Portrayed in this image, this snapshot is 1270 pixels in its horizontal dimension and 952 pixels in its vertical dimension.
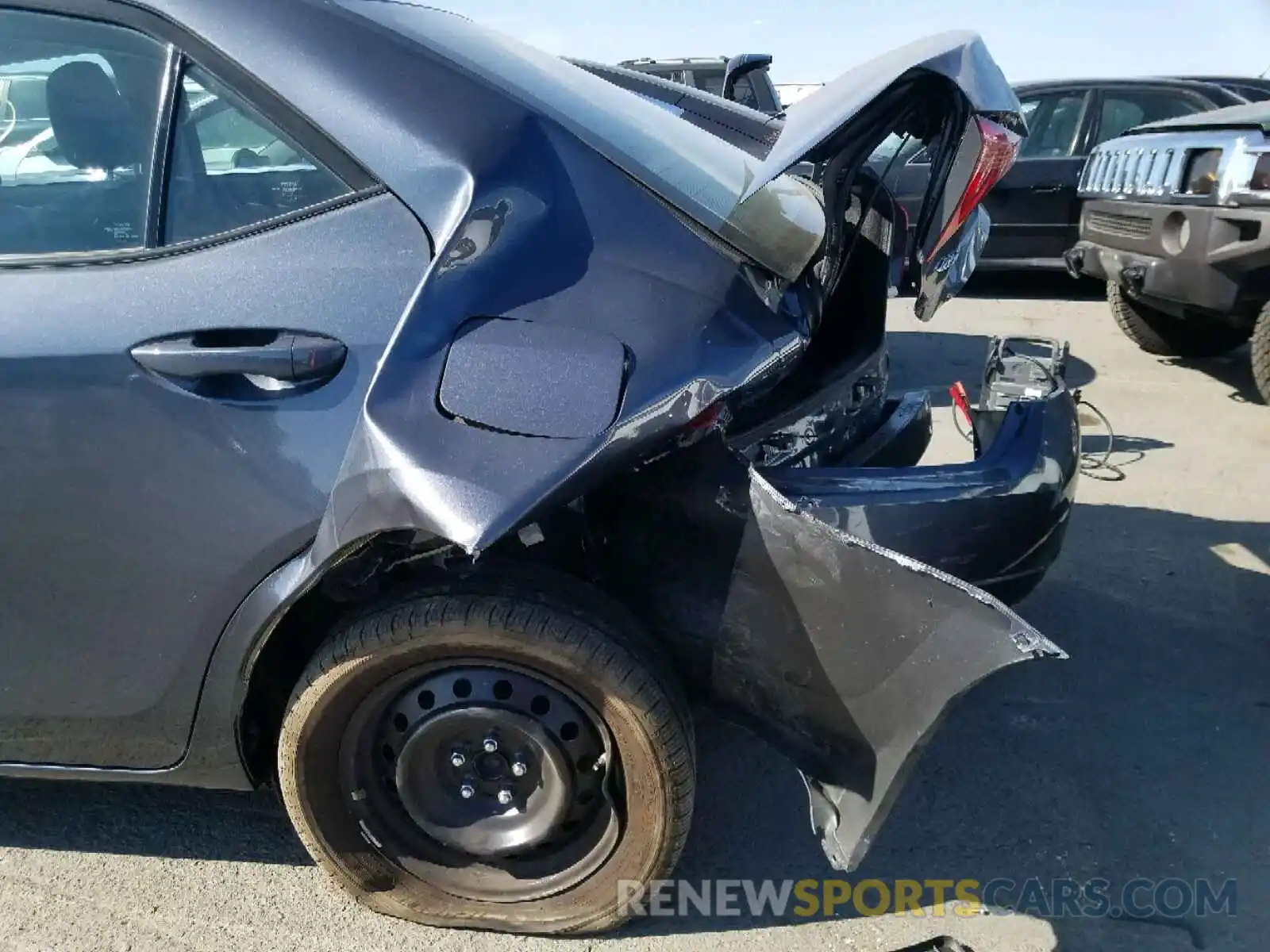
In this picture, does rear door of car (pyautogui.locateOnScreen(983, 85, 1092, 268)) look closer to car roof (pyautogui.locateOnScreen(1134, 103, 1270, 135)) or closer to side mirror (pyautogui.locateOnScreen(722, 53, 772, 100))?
car roof (pyautogui.locateOnScreen(1134, 103, 1270, 135))

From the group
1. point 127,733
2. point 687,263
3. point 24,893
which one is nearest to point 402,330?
point 687,263

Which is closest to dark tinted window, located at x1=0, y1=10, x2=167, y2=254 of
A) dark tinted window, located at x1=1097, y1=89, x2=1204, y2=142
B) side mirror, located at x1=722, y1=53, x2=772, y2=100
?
side mirror, located at x1=722, y1=53, x2=772, y2=100

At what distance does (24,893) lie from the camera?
228 centimetres

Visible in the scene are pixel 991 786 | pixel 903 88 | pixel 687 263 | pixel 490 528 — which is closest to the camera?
pixel 490 528

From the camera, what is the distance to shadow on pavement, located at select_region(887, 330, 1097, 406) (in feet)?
18.5

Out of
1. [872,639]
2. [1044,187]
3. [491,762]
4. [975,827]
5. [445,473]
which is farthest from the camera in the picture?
[1044,187]

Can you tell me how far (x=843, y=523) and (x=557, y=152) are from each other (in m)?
0.84

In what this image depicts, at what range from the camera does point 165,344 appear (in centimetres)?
180

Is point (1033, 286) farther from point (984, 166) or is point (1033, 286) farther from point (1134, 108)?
point (984, 166)

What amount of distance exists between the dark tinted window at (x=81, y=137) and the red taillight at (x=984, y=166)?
156 cm

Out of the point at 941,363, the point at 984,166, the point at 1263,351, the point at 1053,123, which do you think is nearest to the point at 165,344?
the point at 984,166

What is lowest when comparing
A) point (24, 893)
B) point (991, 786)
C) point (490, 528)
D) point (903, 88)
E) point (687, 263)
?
point (24, 893)

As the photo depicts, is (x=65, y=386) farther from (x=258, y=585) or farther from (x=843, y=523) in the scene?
(x=843, y=523)

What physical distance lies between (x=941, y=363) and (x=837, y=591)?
4605 millimetres
